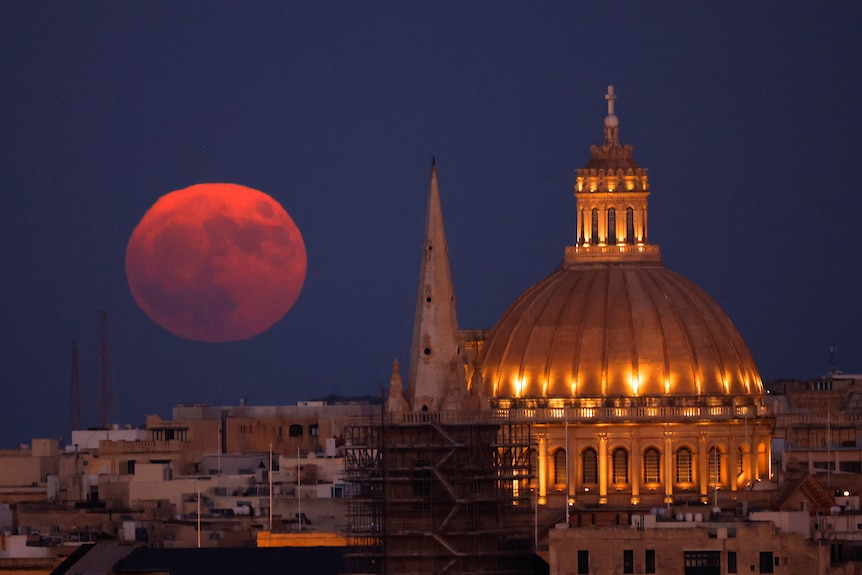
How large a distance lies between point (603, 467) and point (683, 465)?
3.49 meters

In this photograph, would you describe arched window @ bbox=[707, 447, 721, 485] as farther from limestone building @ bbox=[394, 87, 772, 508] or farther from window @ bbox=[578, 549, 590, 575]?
window @ bbox=[578, 549, 590, 575]

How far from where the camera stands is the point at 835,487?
18950 centimetres

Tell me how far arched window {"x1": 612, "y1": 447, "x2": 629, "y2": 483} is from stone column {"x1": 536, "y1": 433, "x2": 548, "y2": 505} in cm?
296

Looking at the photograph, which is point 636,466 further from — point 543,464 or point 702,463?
point 543,464

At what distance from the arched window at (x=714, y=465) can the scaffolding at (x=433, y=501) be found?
2949 cm

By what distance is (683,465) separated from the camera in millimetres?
190125

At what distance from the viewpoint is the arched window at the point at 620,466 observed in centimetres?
18950

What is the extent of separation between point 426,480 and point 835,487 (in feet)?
119

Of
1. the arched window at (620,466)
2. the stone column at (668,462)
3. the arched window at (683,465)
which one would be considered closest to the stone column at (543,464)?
the arched window at (620,466)

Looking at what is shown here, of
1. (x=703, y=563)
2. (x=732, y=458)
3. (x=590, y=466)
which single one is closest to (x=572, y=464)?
(x=590, y=466)

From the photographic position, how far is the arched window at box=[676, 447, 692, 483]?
18950 centimetres

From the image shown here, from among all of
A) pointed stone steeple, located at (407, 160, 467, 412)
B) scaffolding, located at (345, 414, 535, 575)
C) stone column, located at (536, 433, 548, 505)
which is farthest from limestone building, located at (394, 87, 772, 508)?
scaffolding, located at (345, 414, 535, 575)

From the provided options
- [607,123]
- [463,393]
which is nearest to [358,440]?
[463,393]

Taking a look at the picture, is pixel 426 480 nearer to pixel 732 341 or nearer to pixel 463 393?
pixel 463 393
